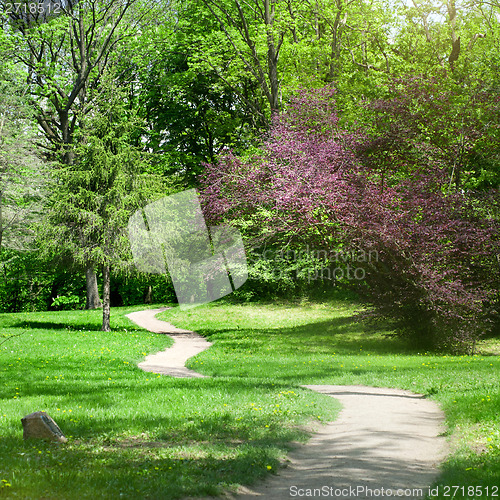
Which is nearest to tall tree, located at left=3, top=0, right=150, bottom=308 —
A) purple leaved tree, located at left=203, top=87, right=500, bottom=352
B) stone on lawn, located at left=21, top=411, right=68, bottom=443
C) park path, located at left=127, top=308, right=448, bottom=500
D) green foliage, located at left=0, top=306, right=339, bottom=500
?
purple leaved tree, located at left=203, top=87, right=500, bottom=352

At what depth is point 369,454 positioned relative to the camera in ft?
19.9

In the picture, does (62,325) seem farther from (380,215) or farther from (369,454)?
(369,454)

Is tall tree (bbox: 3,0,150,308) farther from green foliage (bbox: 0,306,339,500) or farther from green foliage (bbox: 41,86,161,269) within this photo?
green foliage (bbox: 0,306,339,500)

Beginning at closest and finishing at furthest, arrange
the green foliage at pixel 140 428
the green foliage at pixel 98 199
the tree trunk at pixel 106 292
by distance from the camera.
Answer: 1. the green foliage at pixel 140 428
2. the green foliage at pixel 98 199
3. the tree trunk at pixel 106 292

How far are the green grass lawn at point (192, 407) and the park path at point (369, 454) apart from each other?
0.23 m

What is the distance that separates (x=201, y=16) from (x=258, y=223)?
53.6 ft

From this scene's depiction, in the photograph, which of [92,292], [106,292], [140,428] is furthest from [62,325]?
[140,428]

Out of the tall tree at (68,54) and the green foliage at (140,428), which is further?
the tall tree at (68,54)

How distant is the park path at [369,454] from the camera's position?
4.95 meters

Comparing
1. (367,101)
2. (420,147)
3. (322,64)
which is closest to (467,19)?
(322,64)

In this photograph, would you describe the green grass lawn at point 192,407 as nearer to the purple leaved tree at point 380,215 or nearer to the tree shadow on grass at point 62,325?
the purple leaved tree at point 380,215

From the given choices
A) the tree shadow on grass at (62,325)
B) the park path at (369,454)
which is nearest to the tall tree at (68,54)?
the tree shadow on grass at (62,325)

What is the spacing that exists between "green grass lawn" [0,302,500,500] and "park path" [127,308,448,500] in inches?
8.9

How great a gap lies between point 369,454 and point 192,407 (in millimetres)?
Answer: 3226
